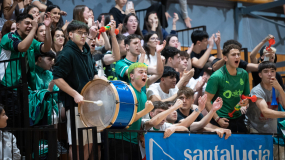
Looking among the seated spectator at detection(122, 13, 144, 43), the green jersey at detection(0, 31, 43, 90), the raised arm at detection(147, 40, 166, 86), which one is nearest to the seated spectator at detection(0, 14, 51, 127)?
the green jersey at detection(0, 31, 43, 90)

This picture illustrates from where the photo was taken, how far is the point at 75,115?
13.3 ft

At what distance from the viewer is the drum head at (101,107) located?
3795mm

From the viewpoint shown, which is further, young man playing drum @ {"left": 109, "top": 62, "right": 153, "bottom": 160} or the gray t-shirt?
the gray t-shirt

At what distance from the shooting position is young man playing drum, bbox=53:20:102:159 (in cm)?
395

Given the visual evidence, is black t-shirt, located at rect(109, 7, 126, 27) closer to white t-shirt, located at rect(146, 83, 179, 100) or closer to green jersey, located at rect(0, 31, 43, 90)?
white t-shirt, located at rect(146, 83, 179, 100)

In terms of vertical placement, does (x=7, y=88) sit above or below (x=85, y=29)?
below

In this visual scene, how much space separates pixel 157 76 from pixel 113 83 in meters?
1.42

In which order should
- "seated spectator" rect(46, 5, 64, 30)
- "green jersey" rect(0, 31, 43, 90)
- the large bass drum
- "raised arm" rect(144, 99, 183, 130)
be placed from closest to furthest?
the large bass drum
"raised arm" rect(144, 99, 183, 130)
"green jersey" rect(0, 31, 43, 90)
"seated spectator" rect(46, 5, 64, 30)

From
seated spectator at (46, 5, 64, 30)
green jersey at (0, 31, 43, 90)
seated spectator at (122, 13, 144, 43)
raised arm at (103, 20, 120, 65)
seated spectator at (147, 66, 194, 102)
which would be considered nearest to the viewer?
green jersey at (0, 31, 43, 90)

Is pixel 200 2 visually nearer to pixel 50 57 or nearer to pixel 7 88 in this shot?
pixel 50 57

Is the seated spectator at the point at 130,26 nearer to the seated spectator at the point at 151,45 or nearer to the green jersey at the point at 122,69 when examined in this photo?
the seated spectator at the point at 151,45

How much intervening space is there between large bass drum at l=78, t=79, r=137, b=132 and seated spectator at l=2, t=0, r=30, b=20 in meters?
3.31

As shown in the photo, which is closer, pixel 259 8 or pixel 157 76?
pixel 157 76

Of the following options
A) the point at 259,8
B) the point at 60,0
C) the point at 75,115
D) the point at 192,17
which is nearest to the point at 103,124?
the point at 75,115
